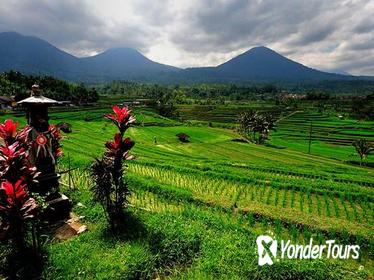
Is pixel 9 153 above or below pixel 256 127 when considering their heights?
above

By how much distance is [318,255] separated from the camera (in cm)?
959

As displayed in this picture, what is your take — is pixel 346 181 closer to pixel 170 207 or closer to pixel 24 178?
pixel 170 207

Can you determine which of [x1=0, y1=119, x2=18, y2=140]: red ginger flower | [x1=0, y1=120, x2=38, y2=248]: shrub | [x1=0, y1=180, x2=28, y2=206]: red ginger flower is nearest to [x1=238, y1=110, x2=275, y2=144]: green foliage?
[x1=0, y1=119, x2=18, y2=140]: red ginger flower

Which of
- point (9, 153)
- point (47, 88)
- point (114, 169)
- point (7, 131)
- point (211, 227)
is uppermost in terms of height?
point (47, 88)

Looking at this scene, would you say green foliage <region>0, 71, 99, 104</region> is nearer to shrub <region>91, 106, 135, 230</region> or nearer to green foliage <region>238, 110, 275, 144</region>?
green foliage <region>238, 110, 275, 144</region>

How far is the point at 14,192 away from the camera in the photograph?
7.75 m

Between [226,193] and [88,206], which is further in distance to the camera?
[226,193]

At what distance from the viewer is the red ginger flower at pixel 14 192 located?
25.3 ft


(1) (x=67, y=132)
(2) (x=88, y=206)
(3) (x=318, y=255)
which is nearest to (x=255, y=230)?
(3) (x=318, y=255)

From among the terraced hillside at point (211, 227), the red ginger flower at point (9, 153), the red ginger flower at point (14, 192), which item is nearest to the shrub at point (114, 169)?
the terraced hillside at point (211, 227)

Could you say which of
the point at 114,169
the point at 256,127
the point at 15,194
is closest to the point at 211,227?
the point at 114,169

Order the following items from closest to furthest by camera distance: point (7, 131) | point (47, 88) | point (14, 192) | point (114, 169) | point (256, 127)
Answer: point (14, 192) < point (7, 131) < point (114, 169) < point (256, 127) < point (47, 88)

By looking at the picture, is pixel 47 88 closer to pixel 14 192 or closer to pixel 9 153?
pixel 9 153

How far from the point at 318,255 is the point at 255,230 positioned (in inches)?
102
